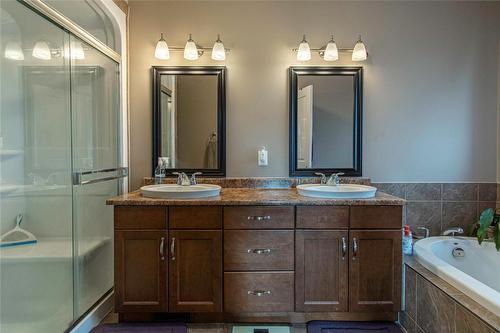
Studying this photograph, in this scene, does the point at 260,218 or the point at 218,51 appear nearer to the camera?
the point at 260,218

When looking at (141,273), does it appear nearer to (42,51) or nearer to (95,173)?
(95,173)

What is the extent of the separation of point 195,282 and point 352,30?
7.17 feet

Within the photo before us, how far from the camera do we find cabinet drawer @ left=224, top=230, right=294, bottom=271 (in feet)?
6.46

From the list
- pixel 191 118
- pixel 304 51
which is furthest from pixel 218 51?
pixel 304 51

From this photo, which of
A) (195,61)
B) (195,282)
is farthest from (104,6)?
(195,282)

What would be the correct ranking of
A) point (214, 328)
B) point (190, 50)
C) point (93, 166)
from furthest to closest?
point (190, 50), point (93, 166), point (214, 328)

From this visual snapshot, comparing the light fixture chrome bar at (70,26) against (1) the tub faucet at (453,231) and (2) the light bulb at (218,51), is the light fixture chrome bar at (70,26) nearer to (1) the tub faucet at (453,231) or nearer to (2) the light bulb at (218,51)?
(2) the light bulb at (218,51)

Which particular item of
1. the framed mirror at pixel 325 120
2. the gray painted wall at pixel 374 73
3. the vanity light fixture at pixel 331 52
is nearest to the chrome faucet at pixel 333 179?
the framed mirror at pixel 325 120

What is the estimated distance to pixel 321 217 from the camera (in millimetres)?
1979

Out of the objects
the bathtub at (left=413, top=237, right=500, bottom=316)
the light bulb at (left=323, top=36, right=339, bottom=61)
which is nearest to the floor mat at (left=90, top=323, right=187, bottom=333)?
the bathtub at (left=413, top=237, right=500, bottom=316)

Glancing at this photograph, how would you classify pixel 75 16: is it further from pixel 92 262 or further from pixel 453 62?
pixel 453 62

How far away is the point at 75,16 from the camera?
2072mm

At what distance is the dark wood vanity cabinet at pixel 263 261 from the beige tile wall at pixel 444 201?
0.70m

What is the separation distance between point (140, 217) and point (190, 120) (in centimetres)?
89
